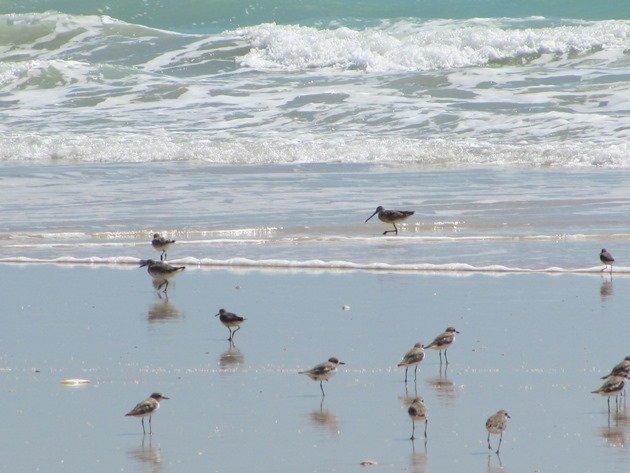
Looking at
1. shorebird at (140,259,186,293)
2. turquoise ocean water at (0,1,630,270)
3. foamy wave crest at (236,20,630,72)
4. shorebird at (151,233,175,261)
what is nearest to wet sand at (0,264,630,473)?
shorebird at (140,259,186,293)

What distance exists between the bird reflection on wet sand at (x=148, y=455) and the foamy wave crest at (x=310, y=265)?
207 inches

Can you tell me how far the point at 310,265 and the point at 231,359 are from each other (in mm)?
3418

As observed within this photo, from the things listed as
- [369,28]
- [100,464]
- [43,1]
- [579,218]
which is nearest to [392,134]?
[579,218]

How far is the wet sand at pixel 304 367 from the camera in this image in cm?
579

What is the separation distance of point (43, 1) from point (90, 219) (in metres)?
27.2

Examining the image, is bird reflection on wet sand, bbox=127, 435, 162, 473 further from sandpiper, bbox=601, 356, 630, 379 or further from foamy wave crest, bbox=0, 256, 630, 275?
foamy wave crest, bbox=0, 256, 630, 275

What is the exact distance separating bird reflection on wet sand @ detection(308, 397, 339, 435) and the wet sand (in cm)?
2

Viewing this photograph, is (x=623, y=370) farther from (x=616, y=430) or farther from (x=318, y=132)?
(x=318, y=132)

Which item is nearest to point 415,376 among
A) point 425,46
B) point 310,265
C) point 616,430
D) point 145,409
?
point 616,430

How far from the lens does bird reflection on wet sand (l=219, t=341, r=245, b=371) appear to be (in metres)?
7.59

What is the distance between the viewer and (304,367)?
24.5 feet

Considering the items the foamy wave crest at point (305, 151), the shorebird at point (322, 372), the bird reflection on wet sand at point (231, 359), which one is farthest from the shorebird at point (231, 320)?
the foamy wave crest at point (305, 151)

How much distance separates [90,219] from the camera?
564 inches

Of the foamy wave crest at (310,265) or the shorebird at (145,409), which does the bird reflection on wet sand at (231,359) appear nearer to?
the shorebird at (145,409)
